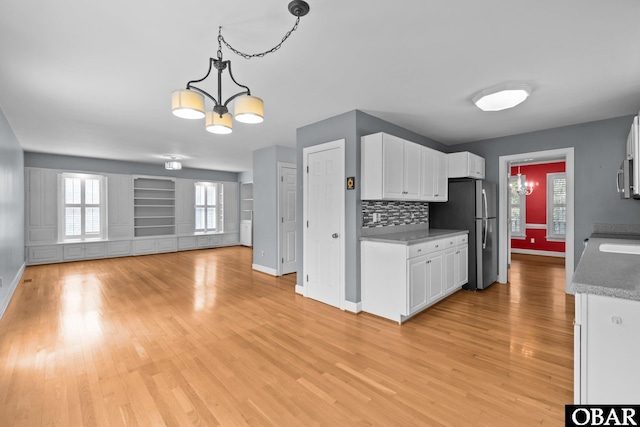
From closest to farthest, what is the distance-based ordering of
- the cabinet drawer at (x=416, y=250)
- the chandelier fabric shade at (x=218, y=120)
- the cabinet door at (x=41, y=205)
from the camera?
the chandelier fabric shade at (x=218, y=120) < the cabinet drawer at (x=416, y=250) < the cabinet door at (x=41, y=205)

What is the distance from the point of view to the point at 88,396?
6.60ft

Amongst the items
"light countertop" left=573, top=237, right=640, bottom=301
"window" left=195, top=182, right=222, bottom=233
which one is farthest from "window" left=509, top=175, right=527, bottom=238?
"window" left=195, top=182, right=222, bottom=233

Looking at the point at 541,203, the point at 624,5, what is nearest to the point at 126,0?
the point at 624,5

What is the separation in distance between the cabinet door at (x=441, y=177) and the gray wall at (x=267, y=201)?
271 centimetres

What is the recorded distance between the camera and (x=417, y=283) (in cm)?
335

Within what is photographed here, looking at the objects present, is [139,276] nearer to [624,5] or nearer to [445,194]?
[445,194]

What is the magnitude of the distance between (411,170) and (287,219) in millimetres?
2596

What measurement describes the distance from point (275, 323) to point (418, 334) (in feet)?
4.99

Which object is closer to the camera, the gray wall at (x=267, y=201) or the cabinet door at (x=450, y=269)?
the cabinet door at (x=450, y=269)

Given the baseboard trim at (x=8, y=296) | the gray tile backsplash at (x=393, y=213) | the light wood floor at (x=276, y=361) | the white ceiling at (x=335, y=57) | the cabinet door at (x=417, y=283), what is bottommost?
the light wood floor at (x=276, y=361)

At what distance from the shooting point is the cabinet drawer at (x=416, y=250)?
321 cm

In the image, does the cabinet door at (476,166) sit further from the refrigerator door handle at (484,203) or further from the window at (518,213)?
the window at (518,213)

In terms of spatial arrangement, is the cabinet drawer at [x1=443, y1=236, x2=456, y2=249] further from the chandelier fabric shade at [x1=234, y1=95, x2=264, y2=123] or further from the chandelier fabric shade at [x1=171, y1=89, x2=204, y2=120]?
the chandelier fabric shade at [x1=171, y1=89, x2=204, y2=120]

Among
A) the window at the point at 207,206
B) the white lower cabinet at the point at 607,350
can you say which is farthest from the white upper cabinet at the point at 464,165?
the window at the point at 207,206
